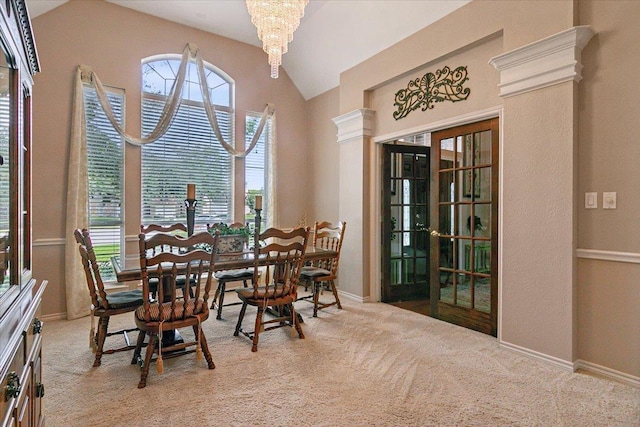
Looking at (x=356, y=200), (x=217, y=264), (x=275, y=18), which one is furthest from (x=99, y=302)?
(x=356, y=200)

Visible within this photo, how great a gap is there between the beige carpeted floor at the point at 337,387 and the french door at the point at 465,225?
16.2 inches

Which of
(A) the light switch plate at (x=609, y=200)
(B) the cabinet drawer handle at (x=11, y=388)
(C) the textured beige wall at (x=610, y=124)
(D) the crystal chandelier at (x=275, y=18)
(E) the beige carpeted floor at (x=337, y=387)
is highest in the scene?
(D) the crystal chandelier at (x=275, y=18)

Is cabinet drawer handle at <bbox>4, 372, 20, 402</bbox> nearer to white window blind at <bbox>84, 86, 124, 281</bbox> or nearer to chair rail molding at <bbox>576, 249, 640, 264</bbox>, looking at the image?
chair rail molding at <bbox>576, 249, 640, 264</bbox>

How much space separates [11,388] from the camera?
1.05 m

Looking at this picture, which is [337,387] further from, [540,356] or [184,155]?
[184,155]

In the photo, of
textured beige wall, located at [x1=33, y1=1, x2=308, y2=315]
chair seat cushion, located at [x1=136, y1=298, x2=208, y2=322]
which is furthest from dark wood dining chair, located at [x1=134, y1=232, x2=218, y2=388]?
textured beige wall, located at [x1=33, y1=1, x2=308, y2=315]

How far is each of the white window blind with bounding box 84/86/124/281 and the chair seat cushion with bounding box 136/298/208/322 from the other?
2.06 meters

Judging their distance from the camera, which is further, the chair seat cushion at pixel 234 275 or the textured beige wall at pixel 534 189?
the chair seat cushion at pixel 234 275

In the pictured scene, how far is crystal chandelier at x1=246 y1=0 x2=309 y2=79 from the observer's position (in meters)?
3.01

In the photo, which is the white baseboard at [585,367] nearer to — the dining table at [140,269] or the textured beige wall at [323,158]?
the dining table at [140,269]

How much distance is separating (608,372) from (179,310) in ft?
10.2

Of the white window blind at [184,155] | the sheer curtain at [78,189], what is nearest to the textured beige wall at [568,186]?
the white window blind at [184,155]

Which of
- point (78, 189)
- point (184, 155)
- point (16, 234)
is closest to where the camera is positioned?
point (16, 234)

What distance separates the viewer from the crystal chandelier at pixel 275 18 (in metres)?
3.01
